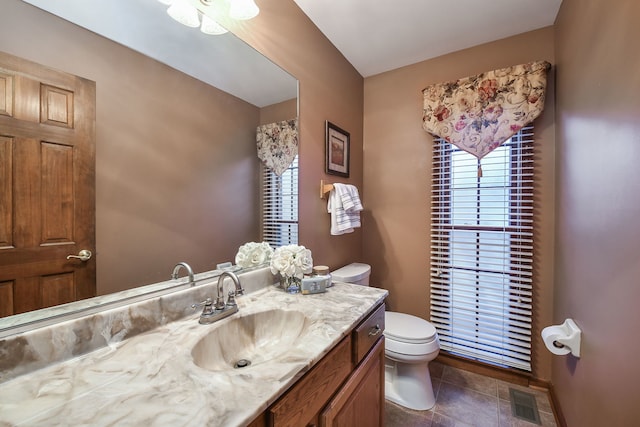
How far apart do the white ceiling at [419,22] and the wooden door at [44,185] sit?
4.66ft

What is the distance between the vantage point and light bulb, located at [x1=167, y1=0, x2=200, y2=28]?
0.95 metres

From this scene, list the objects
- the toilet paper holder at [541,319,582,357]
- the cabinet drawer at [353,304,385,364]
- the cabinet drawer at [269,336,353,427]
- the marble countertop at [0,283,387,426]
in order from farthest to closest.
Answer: the toilet paper holder at [541,319,582,357] → the cabinet drawer at [353,304,385,364] → the cabinet drawer at [269,336,353,427] → the marble countertop at [0,283,387,426]

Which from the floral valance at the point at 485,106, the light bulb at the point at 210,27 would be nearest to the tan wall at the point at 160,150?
the light bulb at the point at 210,27

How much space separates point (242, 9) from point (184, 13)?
0.82 ft

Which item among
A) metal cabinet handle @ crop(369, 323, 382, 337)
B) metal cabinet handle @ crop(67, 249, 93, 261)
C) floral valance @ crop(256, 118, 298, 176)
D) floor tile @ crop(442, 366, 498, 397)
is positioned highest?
floral valance @ crop(256, 118, 298, 176)

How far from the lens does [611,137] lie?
3.10ft

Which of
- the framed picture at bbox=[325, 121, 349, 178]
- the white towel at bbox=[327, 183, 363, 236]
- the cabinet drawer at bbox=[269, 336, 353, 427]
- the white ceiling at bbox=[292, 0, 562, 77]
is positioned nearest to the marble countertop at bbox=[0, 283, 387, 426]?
the cabinet drawer at bbox=[269, 336, 353, 427]

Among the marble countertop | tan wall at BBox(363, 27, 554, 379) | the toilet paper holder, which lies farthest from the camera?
tan wall at BBox(363, 27, 554, 379)

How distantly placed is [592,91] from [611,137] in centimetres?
33

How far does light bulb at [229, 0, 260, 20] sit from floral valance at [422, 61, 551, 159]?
143 centimetres

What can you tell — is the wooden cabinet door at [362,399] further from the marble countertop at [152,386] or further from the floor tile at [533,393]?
the floor tile at [533,393]

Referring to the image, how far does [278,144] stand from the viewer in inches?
56.1

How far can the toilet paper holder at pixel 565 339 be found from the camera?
3.89 feet

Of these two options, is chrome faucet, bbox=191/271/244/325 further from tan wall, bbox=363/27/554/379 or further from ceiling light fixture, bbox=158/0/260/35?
tan wall, bbox=363/27/554/379
